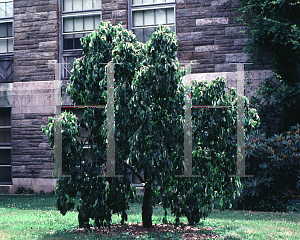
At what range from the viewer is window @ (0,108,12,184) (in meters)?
13.8

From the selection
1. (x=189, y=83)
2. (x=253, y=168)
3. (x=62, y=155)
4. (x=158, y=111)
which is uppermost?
(x=189, y=83)

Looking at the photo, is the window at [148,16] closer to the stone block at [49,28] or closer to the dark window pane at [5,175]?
the stone block at [49,28]

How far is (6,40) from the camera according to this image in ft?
46.3

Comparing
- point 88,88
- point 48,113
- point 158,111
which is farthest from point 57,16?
point 158,111

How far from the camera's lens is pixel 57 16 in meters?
13.4

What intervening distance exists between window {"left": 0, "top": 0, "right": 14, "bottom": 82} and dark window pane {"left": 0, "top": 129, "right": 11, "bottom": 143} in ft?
5.62

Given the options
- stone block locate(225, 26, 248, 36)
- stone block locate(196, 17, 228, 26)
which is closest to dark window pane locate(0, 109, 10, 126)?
stone block locate(196, 17, 228, 26)

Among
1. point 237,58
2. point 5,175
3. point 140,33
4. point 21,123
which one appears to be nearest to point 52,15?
point 140,33

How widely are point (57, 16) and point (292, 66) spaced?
744 cm

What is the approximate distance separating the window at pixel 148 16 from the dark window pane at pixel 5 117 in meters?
5.10

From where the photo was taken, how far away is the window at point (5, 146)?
13.8 metres

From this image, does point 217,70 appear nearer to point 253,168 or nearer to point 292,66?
point 292,66

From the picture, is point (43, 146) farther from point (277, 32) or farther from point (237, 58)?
point (277, 32)

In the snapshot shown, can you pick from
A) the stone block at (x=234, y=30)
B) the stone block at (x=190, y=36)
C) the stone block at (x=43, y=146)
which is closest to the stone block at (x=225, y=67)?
the stone block at (x=234, y=30)
